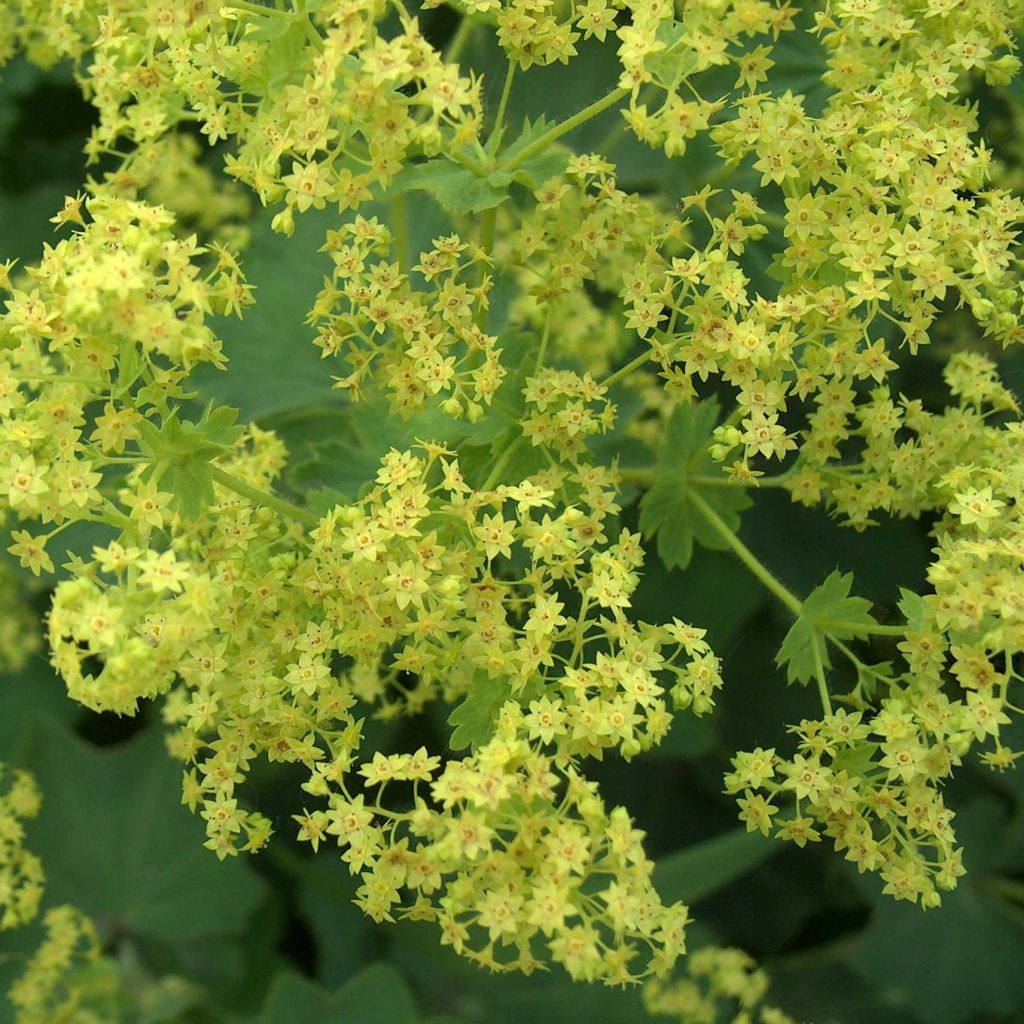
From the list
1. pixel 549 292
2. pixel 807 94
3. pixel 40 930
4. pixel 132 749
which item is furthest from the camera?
pixel 132 749

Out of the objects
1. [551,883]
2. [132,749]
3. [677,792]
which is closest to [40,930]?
[132,749]

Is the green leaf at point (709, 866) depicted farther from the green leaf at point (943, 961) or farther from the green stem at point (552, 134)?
the green stem at point (552, 134)

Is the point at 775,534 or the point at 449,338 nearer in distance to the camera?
the point at 449,338

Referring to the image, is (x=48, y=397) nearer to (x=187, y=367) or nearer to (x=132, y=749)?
(x=187, y=367)

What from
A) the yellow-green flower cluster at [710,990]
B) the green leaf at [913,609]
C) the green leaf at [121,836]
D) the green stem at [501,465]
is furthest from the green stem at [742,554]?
the green leaf at [121,836]

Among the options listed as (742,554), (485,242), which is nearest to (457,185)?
Answer: (485,242)

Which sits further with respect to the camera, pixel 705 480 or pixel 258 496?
pixel 705 480

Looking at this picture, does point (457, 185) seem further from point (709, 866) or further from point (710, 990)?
point (710, 990)
